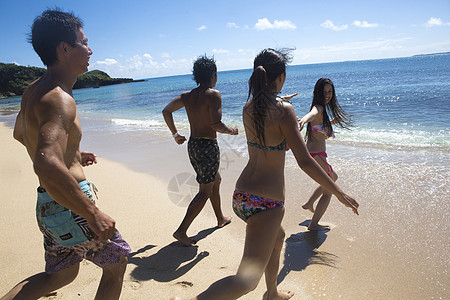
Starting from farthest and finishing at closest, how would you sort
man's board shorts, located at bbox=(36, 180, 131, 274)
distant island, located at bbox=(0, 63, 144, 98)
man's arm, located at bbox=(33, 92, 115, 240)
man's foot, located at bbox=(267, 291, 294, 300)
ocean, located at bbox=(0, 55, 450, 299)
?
1. distant island, located at bbox=(0, 63, 144, 98)
2. ocean, located at bbox=(0, 55, 450, 299)
3. man's foot, located at bbox=(267, 291, 294, 300)
4. man's board shorts, located at bbox=(36, 180, 131, 274)
5. man's arm, located at bbox=(33, 92, 115, 240)

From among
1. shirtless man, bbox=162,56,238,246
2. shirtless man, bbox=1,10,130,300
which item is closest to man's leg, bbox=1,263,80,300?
shirtless man, bbox=1,10,130,300

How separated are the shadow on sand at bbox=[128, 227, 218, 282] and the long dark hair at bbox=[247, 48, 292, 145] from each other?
1.68m

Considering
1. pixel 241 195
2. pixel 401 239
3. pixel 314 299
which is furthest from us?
pixel 401 239

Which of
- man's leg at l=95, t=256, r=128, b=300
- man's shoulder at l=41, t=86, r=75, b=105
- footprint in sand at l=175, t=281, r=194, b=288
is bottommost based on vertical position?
footprint in sand at l=175, t=281, r=194, b=288

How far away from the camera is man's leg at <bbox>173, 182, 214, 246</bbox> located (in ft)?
11.0

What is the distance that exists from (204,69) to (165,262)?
2154mm

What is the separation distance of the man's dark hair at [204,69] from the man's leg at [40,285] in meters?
2.40

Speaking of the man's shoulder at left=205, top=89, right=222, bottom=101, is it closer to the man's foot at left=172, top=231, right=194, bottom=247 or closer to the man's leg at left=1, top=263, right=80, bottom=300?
the man's foot at left=172, top=231, right=194, bottom=247

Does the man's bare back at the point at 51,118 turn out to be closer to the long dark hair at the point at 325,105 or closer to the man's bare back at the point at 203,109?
the man's bare back at the point at 203,109

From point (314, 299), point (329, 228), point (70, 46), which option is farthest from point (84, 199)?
point (329, 228)

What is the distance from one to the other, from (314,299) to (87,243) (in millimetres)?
1778

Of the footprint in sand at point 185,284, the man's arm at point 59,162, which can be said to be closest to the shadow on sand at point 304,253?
the footprint in sand at point 185,284

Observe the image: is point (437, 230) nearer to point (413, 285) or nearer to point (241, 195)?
point (413, 285)

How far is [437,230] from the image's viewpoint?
328cm
